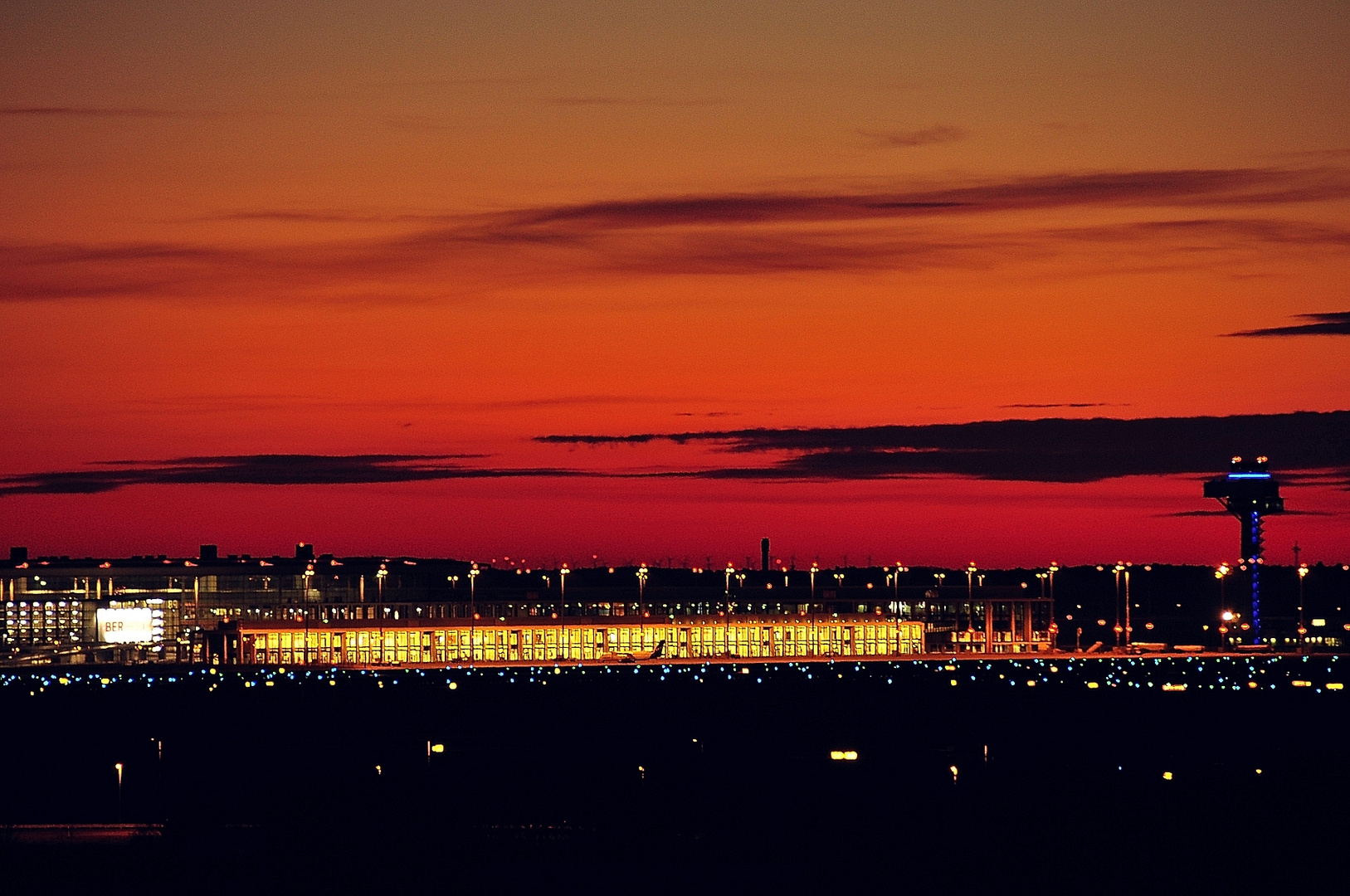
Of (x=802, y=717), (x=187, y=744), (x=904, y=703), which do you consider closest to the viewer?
(x=187, y=744)

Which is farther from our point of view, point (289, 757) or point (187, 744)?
point (187, 744)

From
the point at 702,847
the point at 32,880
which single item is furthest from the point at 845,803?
the point at 32,880

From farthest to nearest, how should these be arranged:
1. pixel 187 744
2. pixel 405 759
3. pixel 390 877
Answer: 1. pixel 187 744
2. pixel 405 759
3. pixel 390 877

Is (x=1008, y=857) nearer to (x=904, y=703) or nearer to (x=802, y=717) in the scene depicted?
(x=802, y=717)

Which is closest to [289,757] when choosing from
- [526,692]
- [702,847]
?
[526,692]

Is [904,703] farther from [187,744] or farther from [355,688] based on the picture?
[187,744]

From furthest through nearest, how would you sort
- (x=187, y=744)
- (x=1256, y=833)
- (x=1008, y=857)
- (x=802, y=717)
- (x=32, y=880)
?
(x=802, y=717)
(x=187, y=744)
(x=1256, y=833)
(x=1008, y=857)
(x=32, y=880)
